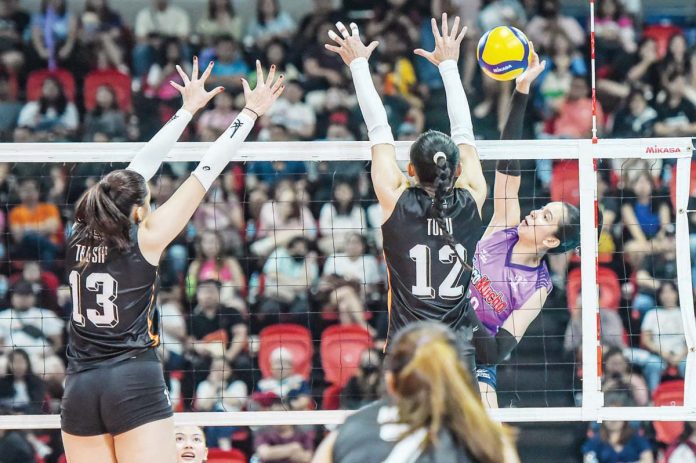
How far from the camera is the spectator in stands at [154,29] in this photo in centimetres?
1258

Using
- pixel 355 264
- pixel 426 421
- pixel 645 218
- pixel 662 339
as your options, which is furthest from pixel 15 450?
pixel 426 421

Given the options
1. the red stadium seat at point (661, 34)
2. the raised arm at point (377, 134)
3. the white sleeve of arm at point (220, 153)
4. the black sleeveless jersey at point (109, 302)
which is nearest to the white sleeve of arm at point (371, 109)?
the raised arm at point (377, 134)

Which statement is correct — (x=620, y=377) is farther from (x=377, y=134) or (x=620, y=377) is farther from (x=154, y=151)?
(x=154, y=151)

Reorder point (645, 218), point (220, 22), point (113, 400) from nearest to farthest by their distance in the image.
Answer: point (113, 400)
point (645, 218)
point (220, 22)

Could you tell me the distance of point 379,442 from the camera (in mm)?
3186

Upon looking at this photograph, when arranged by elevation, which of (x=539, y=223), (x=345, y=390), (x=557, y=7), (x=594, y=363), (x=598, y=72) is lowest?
(x=345, y=390)

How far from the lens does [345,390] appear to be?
8828 mm

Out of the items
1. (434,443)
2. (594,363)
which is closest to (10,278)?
(594,363)

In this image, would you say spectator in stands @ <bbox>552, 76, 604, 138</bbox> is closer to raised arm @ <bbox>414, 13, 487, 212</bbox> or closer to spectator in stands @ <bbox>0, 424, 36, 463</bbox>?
raised arm @ <bbox>414, 13, 487, 212</bbox>

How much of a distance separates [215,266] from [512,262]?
4.23 metres

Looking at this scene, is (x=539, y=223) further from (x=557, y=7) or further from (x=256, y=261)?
(x=557, y=7)

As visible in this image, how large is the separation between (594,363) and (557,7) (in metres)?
7.35

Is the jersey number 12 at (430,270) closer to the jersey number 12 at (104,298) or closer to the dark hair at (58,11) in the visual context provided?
the jersey number 12 at (104,298)

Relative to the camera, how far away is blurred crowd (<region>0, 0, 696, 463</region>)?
9.14 meters
